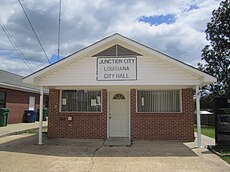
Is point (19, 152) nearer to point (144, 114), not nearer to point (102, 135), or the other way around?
point (102, 135)

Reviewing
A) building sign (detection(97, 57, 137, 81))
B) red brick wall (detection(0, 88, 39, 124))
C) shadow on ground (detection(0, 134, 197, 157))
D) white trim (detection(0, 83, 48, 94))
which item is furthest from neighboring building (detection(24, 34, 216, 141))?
red brick wall (detection(0, 88, 39, 124))

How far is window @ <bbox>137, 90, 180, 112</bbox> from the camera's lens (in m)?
12.9

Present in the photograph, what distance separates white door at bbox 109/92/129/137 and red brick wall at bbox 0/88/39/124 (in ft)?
32.0

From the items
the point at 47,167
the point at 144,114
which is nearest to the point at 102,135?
the point at 144,114

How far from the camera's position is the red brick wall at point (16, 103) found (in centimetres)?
1998

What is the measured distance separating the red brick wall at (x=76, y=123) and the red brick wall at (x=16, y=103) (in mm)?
7453

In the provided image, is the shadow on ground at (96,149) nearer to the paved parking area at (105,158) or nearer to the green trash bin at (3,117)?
the paved parking area at (105,158)

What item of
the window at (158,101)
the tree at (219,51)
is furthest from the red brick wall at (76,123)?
the tree at (219,51)

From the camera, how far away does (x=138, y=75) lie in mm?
11250

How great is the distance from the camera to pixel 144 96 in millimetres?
13086

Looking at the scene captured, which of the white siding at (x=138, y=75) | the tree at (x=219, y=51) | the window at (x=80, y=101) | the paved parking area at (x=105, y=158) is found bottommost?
the paved parking area at (x=105, y=158)

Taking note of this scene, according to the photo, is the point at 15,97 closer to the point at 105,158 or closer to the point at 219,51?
the point at 105,158

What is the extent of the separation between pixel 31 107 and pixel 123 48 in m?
15.1

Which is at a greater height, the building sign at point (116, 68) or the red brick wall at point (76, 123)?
the building sign at point (116, 68)
